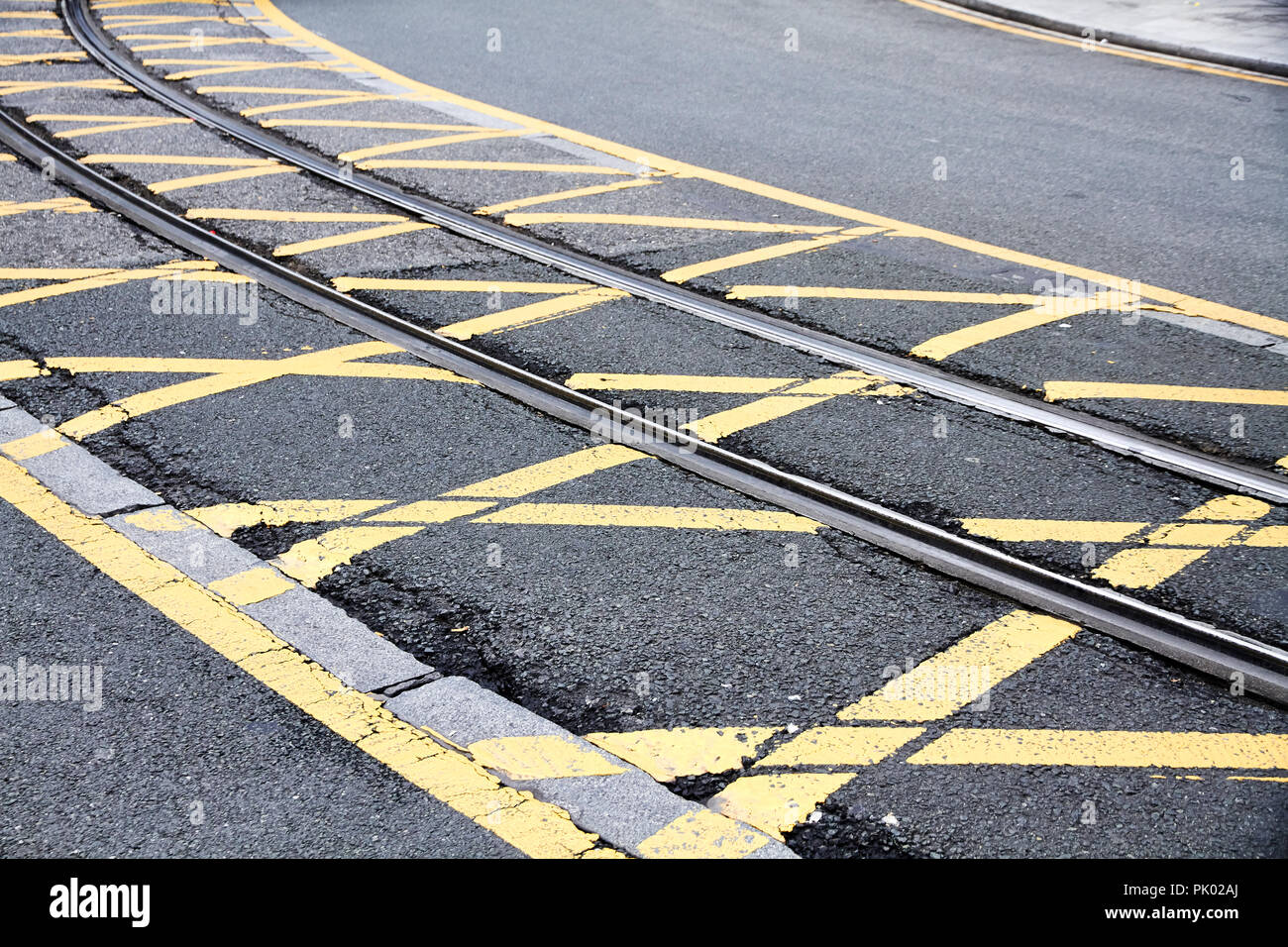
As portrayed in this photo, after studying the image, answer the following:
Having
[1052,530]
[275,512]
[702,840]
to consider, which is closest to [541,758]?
[702,840]

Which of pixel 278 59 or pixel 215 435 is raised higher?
pixel 278 59

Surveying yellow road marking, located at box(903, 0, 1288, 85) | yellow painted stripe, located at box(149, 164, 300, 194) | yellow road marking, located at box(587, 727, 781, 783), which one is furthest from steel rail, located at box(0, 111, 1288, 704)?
yellow road marking, located at box(903, 0, 1288, 85)

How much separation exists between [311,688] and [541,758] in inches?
30.7

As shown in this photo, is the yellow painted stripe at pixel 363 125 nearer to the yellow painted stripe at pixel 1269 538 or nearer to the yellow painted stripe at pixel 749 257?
the yellow painted stripe at pixel 749 257

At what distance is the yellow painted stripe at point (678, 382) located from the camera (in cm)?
582

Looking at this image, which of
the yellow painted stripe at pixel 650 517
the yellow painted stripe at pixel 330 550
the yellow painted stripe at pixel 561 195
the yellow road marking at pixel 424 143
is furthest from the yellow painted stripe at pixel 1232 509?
the yellow road marking at pixel 424 143

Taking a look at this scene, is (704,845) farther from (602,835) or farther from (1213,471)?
(1213,471)

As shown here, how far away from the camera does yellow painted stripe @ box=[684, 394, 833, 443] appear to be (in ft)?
17.9

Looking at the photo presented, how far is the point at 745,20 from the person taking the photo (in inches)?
541

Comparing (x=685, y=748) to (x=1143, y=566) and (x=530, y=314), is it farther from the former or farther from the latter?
(x=530, y=314)

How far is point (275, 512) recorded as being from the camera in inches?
188

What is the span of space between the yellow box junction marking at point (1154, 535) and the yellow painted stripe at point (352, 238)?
14.5 ft

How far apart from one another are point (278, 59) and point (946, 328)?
825 centimetres
